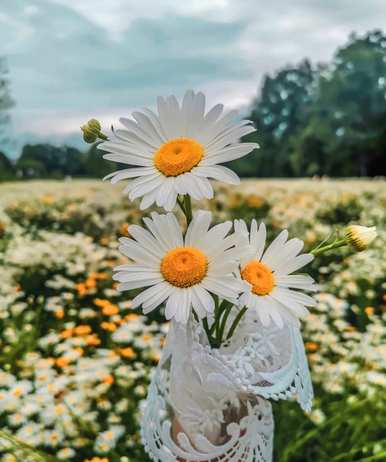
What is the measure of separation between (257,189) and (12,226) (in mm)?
2059

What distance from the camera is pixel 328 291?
124 inches

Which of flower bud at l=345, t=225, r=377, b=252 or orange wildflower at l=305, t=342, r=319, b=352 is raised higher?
flower bud at l=345, t=225, r=377, b=252

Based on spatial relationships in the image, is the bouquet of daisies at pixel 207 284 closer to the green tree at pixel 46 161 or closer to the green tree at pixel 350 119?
the green tree at pixel 46 161

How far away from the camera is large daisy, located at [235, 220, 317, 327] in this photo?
3.02 feet

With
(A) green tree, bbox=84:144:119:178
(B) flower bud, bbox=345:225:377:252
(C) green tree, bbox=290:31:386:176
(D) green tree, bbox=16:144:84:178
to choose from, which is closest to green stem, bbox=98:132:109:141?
(B) flower bud, bbox=345:225:377:252

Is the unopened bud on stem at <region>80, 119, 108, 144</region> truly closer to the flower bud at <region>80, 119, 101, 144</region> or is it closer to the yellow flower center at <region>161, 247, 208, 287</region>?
the flower bud at <region>80, 119, 101, 144</region>

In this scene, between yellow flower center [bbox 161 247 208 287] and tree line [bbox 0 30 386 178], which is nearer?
yellow flower center [bbox 161 247 208 287]

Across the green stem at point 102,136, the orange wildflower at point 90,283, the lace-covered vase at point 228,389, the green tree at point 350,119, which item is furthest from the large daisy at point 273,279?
the green tree at point 350,119

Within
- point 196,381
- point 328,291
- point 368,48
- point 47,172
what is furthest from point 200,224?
point 368,48

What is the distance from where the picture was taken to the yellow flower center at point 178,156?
915 millimetres

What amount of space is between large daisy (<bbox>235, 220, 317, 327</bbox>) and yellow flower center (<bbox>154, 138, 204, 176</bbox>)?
131mm

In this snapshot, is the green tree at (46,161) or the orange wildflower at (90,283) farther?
the green tree at (46,161)

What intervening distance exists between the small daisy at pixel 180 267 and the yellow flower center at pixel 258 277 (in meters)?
0.05

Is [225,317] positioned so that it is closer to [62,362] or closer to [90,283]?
[62,362]
